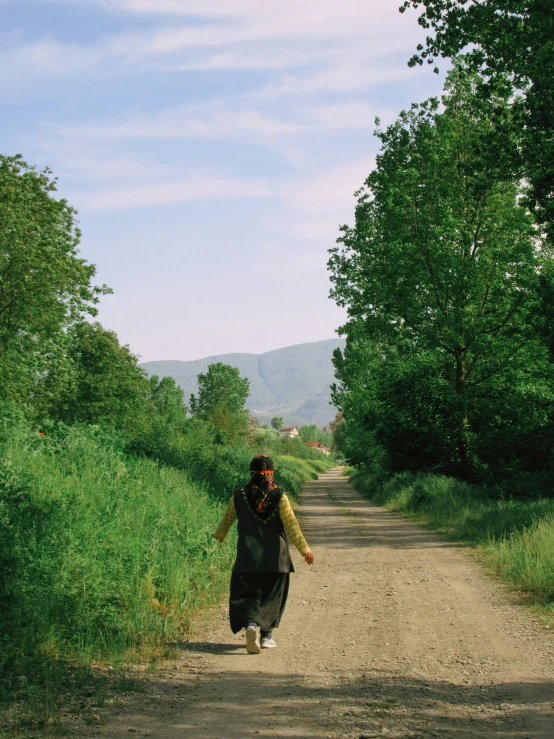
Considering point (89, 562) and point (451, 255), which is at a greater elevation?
point (451, 255)

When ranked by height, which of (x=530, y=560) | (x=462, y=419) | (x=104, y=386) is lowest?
(x=530, y=560)

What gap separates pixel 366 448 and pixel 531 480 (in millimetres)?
22561

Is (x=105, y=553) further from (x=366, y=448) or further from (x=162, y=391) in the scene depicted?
(x=162, y=391)

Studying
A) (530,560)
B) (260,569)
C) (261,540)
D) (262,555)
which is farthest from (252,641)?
(530,560)

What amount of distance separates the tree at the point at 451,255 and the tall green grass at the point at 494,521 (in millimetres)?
4276

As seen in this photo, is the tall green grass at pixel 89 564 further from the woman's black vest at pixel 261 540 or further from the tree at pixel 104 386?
the tree at pixel 104 386

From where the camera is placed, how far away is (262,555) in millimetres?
8125

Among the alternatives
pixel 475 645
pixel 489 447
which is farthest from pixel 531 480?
pixel 475 645

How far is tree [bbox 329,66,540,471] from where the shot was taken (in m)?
27.9

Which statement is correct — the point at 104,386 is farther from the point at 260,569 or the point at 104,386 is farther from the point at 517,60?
the point at 260,569

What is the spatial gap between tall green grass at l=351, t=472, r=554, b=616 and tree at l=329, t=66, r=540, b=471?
14.0ft

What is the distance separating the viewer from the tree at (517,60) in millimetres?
13711

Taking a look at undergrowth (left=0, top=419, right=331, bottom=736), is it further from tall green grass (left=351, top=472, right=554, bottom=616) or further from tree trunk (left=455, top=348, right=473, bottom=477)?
tree trunk (left=455, top=348, right=473, bottom=477)

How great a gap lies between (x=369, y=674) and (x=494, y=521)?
470 inches
